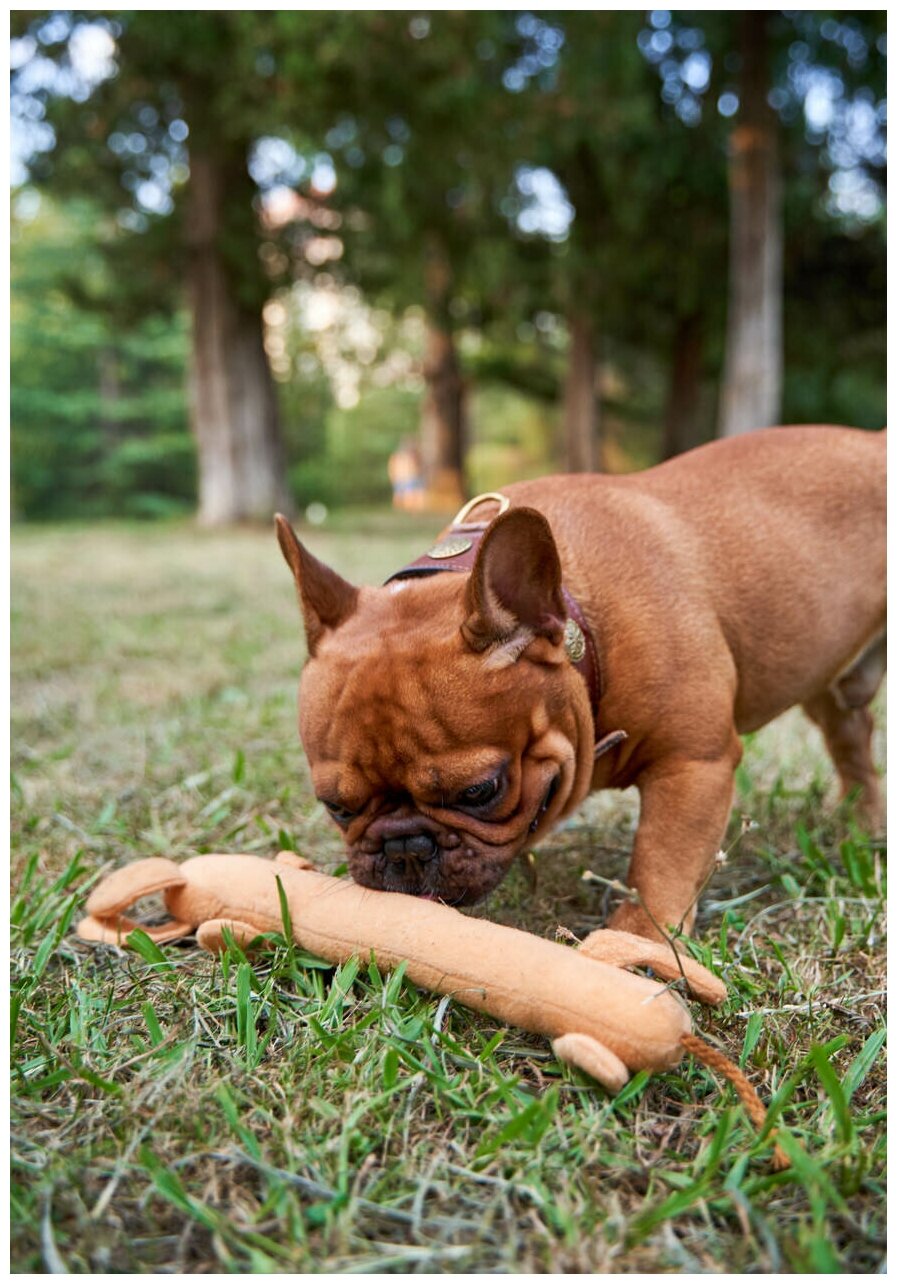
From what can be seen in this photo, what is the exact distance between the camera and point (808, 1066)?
70.9 inches

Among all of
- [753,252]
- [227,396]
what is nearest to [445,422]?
[227,396]

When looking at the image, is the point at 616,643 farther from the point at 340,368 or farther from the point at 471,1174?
the point at 340,368

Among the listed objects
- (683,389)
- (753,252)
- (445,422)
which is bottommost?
(445,422)

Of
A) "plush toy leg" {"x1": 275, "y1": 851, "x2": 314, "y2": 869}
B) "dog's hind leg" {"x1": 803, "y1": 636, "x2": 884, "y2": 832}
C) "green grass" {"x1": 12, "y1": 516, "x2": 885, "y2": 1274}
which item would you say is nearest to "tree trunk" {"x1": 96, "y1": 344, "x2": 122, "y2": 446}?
"green grass" {"x1": 12, "y1": 516, "x2": 885, "y2": 1274}

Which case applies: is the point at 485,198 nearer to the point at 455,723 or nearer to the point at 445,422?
the point at 445,422

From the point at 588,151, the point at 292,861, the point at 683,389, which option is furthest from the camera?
the point at 683,389

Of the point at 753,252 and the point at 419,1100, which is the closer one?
the point at 419,1100

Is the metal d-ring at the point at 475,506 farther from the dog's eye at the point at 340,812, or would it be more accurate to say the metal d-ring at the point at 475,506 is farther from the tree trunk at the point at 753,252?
the tree trunk at the point at 753,252

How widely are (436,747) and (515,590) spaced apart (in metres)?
0.36

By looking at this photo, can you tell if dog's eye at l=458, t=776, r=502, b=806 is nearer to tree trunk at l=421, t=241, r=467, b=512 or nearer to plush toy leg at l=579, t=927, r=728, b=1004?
plush toy leg at l=579, t=927, r=728, b=1004

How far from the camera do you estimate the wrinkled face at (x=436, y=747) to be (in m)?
2.05

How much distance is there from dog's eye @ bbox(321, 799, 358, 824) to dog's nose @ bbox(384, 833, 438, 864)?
124 millimetres

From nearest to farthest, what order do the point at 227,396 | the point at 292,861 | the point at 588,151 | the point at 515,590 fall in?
1. the point at 515,590
2. the point at 292,861
3. the point at 588,151
4. the point at 227,396

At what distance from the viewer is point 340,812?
2.22 metres
